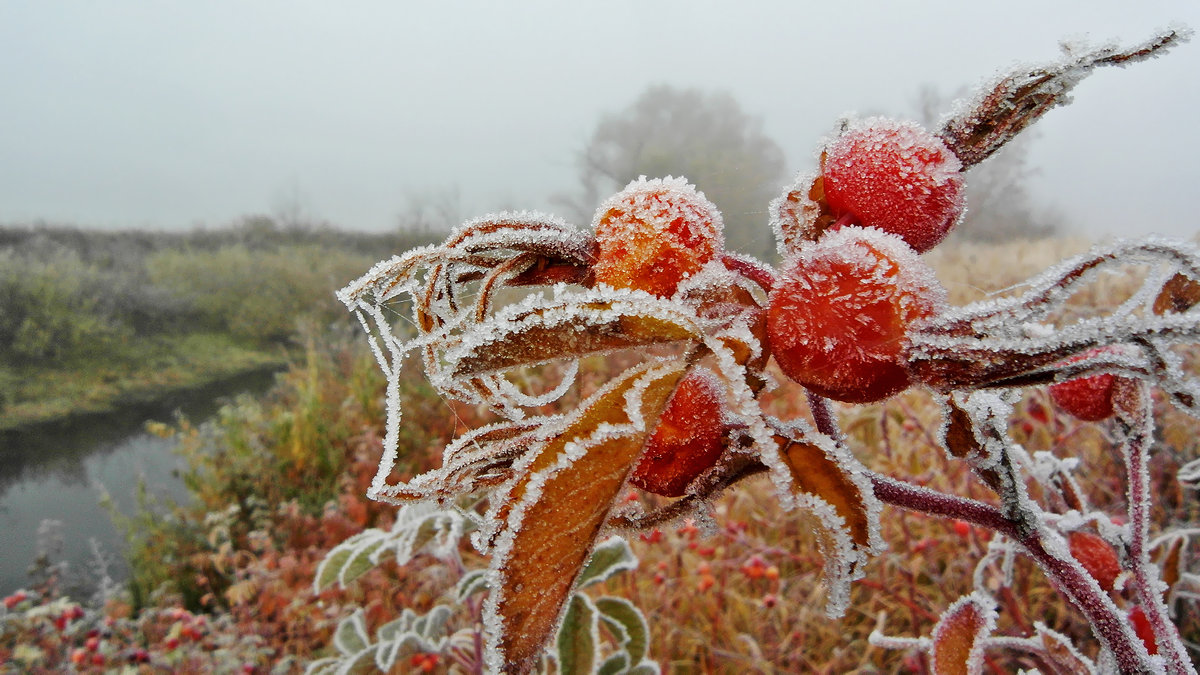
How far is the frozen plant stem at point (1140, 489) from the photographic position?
1.35 ft

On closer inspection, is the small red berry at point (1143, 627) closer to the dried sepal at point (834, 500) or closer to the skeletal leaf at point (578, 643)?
the dried sepal at point (834, 500)

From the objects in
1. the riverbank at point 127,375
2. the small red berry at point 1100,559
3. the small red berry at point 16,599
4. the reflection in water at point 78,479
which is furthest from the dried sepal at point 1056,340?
the riverbank at point 127,375

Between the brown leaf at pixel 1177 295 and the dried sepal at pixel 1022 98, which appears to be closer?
the dried sepal at pixel 1022 98

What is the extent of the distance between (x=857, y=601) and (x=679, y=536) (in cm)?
59

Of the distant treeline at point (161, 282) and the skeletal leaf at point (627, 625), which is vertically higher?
the distant treeline at point (161, 282)

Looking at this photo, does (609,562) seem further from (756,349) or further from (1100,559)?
(756,349)

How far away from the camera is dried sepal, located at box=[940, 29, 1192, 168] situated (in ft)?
0.86

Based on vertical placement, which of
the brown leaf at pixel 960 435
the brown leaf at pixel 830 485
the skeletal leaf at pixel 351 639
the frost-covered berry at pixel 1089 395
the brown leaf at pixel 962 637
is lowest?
the skeletal leaf at pixel 351 639

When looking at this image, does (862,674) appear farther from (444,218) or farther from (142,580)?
(444,218)

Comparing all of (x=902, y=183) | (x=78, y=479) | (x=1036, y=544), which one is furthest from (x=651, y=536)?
(x=78, y=479)

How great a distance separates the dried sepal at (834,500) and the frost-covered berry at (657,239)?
0.08 metres

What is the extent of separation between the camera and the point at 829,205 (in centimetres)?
31

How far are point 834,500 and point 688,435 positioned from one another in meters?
0.06

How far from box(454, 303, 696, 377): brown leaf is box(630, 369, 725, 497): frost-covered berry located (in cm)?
5
